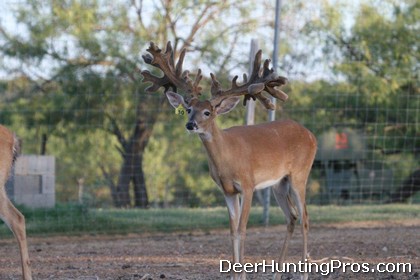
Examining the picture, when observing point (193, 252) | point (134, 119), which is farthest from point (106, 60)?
point (193, 252)

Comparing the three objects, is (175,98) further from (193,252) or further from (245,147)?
(193,252)

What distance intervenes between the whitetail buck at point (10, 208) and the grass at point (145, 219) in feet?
12.3

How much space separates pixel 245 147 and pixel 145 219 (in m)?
4.62

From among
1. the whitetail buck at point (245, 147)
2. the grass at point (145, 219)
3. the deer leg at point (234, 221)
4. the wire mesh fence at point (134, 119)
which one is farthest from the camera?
the wire mesh fence at point (134, 119)

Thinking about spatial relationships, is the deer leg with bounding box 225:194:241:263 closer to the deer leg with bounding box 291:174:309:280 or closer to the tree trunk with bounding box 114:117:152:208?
the deer leg with bounding box 291:174:309:280

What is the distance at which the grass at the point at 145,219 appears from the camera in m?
11.9

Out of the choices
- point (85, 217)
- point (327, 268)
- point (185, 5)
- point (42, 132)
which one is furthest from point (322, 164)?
point (327, 268)

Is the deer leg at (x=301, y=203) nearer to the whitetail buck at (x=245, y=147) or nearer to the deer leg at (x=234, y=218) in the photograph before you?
the whitetail buck at (x=245, y=147)

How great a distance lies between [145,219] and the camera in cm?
1258

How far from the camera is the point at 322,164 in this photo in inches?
734

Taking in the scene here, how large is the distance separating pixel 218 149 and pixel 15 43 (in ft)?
25.2

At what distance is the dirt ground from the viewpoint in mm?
8047

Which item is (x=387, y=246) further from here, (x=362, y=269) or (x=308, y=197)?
(x=308, y=197)

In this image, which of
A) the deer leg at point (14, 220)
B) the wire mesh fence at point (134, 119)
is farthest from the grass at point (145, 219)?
the deer leg at point (14, 220)
